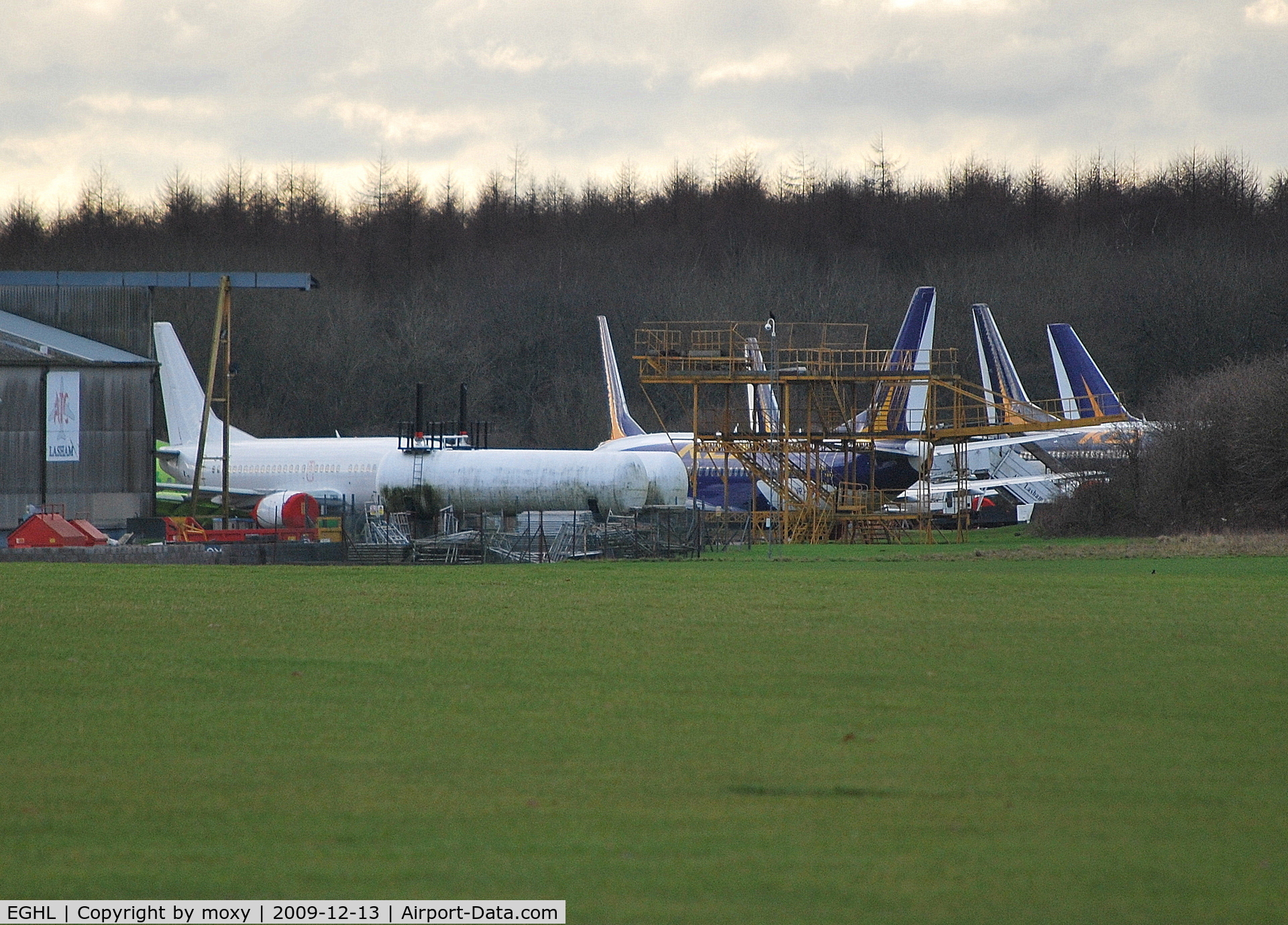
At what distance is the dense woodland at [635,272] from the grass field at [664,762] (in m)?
58.8

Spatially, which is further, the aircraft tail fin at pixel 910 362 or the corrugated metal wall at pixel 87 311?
the aircraft tail fin at pixel 910 362

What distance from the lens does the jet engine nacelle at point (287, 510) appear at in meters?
45.4

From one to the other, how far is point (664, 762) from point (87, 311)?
131 ft

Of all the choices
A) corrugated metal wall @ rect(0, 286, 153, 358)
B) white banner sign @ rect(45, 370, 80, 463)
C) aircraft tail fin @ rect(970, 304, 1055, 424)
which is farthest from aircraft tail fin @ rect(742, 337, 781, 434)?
white banner sign @ rect(45, 370, 80, 463)

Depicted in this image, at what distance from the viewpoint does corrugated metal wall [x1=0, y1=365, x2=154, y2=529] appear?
40.7 metres

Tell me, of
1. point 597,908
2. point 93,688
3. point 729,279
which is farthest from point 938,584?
→ point 729,279

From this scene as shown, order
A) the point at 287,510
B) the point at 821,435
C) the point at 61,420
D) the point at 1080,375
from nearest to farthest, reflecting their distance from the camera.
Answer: the point at 61,420
the point at 287,510
the point at 821,435
the point at 1080,375

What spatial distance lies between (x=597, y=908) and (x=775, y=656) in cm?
810

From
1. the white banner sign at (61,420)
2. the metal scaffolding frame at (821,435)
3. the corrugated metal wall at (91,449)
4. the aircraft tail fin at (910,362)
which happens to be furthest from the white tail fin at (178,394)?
the aircraft tail fin at (910,362)

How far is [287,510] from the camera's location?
4550 centimetres

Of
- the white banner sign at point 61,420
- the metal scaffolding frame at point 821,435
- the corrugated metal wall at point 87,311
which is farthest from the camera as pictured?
the metal scaffolding frame at point 821,435

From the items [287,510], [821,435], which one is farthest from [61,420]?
[821,435]

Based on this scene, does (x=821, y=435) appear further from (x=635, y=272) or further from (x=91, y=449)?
(x=635, y=272)

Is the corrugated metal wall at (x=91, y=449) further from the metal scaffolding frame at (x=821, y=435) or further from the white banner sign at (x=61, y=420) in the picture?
the metal scaffolding frame at (x=821, y=435)
